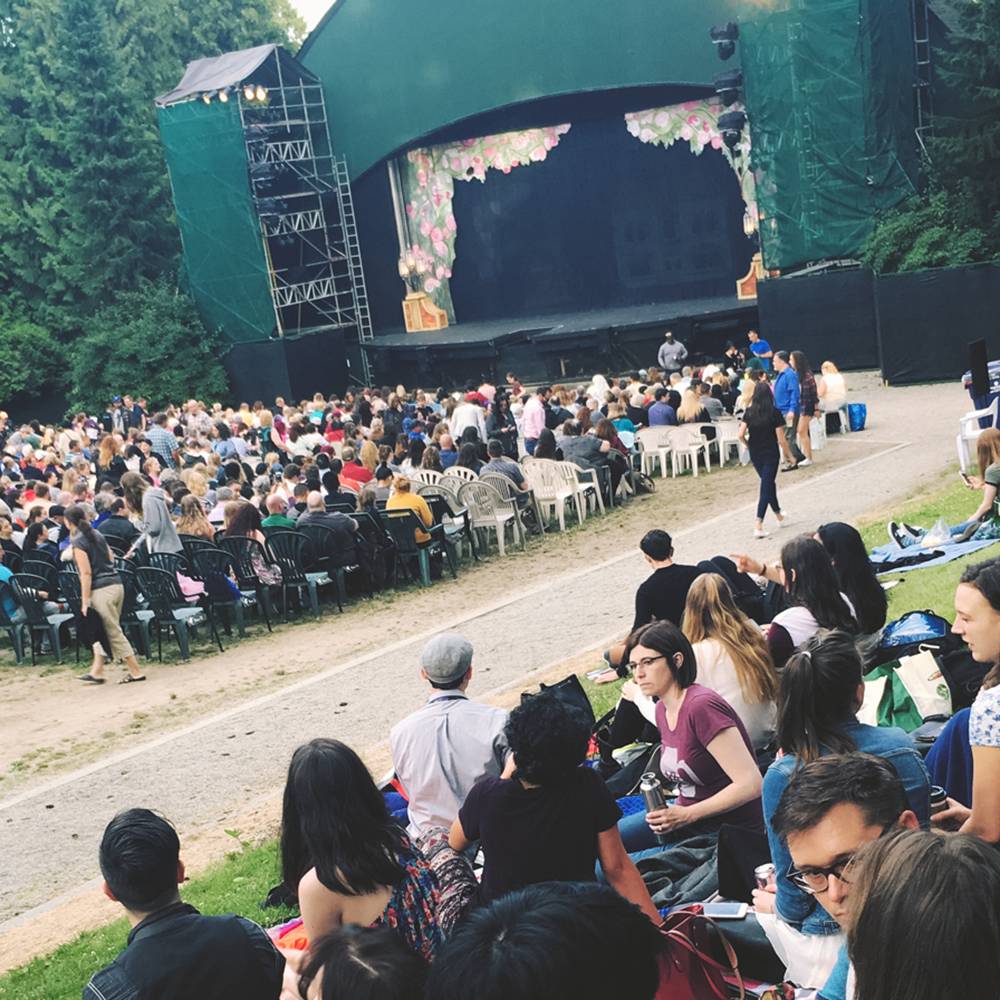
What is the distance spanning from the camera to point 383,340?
108ft

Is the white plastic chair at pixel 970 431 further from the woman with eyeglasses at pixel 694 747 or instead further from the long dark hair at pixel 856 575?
the woman with eyeglasses at pixel 694 747

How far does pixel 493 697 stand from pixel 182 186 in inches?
993

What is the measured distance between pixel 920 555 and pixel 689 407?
8.08 metres

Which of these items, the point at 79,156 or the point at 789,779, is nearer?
the point at 789,779

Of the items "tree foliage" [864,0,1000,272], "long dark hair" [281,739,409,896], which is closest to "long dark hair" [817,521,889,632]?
"long dark hair" [281,739,409,896]

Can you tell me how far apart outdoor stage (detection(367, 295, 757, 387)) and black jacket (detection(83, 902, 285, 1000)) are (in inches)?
962

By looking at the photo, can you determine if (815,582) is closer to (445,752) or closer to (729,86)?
(445,752)

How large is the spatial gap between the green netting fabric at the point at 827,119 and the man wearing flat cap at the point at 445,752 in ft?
68.2

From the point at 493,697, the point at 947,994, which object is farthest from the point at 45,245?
the point at 947,994

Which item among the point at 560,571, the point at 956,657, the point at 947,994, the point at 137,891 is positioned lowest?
the point at 560,571

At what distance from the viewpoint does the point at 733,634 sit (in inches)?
215

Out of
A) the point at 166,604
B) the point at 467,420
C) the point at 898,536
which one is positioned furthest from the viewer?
the point at 467,420

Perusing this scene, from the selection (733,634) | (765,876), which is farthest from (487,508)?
(765,876)

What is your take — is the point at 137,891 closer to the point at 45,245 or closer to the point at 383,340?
the point at 383,340
